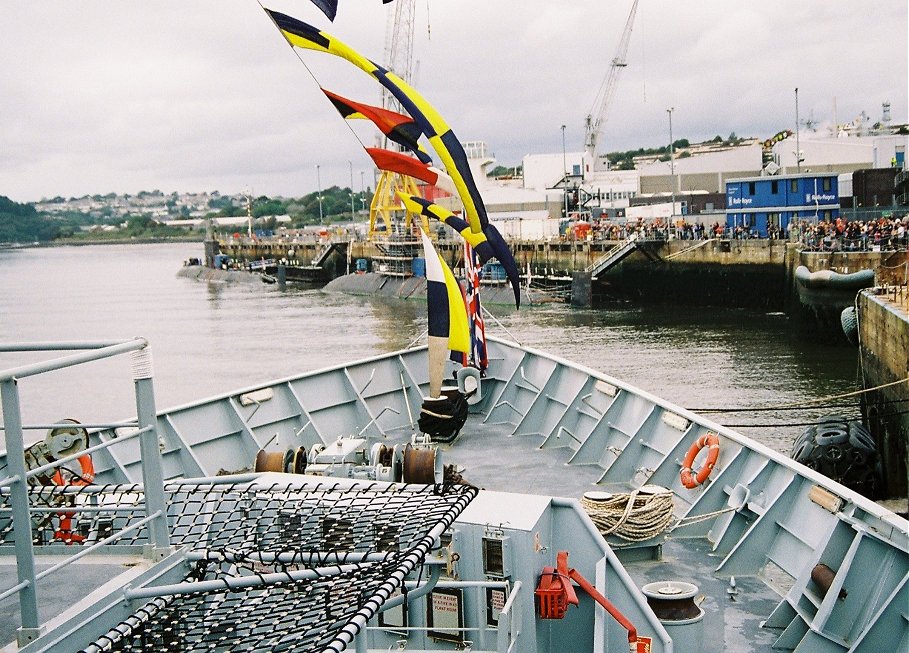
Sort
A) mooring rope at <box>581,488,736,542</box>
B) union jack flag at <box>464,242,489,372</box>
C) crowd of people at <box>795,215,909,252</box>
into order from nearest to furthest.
Result: mooring rope at <box>581,488,736,542</box> → union jack flag at <box>464,242,489,372</box> → crowd of people at <box>795,215,909,252</box>

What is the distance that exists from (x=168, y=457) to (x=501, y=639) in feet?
23.8

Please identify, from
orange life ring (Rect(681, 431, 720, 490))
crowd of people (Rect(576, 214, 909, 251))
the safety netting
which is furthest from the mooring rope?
crowd of people (Rect(576, 214, 909, 251))

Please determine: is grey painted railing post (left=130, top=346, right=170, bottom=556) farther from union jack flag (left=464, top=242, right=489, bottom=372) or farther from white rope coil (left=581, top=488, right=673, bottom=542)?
union jack flag (left=464, top=242, right=489, bottom=372)

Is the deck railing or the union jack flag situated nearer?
the deck railing

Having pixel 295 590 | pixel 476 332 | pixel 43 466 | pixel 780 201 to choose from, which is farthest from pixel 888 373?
pixel 780 201

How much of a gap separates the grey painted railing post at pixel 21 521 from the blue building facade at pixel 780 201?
52443 mm

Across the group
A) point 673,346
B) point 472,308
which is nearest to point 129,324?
point 673,346

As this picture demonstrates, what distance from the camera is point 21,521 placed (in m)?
3.73

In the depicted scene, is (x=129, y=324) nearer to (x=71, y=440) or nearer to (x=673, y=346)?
(x=673, y=346)

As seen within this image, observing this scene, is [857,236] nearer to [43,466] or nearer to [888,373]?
[888,373]

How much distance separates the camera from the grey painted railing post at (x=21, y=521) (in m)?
3.69

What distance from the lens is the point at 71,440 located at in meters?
8.23

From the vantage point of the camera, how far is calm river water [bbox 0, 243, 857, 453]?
101 ft

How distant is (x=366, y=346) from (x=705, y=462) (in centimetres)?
3436
